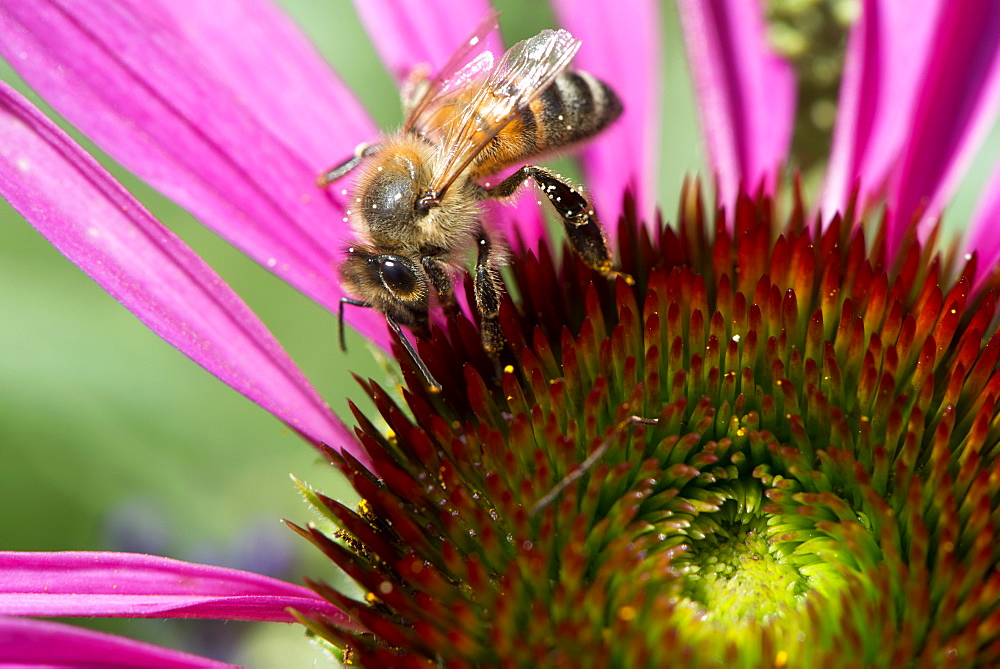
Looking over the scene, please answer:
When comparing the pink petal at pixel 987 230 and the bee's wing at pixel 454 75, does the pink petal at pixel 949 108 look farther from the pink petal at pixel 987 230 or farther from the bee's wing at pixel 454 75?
the bee's wing at pixel 454 75

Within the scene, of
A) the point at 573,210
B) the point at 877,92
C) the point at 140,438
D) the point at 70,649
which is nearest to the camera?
the point at 70,649

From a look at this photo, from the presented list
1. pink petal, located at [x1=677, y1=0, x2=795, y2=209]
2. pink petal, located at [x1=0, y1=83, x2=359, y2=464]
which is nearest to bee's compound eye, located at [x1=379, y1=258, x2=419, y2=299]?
pink petal, located at [x1=0, y1=83, x2=359, y2=464]

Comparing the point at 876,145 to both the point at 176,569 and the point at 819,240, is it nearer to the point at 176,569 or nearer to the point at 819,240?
the point at 819,240

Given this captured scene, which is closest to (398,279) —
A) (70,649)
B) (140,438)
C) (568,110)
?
(568,110)

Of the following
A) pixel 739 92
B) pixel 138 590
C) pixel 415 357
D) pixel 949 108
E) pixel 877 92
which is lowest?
pixel 138 590

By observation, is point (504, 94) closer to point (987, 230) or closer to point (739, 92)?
point (739, 92)

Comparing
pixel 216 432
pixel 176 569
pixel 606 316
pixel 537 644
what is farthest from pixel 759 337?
pixel 216 432
